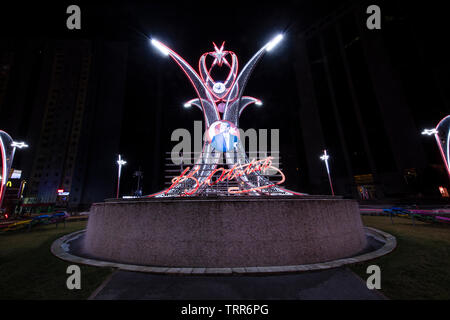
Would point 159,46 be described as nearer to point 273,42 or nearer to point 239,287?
point 273,42

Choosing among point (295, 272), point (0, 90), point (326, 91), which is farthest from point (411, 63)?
point (0, 90)

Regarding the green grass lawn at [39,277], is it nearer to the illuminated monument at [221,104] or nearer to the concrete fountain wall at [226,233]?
the concrete fountain wall at [226,233]

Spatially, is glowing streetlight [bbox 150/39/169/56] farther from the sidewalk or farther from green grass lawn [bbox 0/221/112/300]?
the sidewalk

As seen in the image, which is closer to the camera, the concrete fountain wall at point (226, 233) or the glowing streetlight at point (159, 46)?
the concrete fountain wall at point (226, 233)

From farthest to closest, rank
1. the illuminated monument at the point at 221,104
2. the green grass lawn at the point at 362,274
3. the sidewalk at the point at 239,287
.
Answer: the illuminated monument at the point at 221,104 → the green grass lawn at the point at 362,274 → the sidewalk at the point at 239,287

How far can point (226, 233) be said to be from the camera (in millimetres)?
6637

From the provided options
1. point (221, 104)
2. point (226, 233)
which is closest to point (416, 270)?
point (226, 233)

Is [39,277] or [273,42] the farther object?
[273,42]

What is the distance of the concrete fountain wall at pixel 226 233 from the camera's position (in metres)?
6.55

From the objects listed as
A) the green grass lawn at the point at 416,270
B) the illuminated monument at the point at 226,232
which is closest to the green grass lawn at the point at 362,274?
the green grass lawn at the point at 416,270

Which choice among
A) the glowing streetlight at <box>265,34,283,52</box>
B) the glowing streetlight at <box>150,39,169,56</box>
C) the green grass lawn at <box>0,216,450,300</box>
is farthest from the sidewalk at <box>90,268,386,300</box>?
the glowing streetlight at <box>150,39,169,56</box>

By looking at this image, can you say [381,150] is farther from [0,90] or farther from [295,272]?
[0,90]
